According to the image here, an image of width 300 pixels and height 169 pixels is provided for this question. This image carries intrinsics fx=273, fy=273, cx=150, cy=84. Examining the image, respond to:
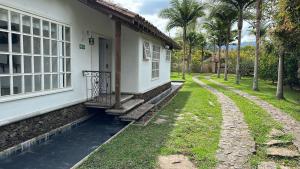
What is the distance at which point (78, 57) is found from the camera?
903 cm

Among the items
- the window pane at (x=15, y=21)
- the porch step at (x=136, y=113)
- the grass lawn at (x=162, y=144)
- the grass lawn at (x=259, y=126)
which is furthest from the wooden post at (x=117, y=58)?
the grass lawn at (x=259, y=126)

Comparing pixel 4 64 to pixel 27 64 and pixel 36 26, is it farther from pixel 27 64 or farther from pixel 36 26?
pixel 36 26

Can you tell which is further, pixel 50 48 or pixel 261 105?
pixel 261 105

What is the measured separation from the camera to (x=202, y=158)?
226 inches

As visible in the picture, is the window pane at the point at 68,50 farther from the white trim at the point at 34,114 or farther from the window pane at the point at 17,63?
the window pane at the point at 17,63

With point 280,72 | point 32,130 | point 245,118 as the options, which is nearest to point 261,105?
point 280,72

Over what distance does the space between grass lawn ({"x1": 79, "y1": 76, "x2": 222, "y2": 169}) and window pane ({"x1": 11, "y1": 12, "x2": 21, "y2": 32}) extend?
3394mm

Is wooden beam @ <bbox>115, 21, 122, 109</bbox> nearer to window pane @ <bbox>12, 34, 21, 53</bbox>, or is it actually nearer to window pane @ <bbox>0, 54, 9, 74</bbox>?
window pane @ <bbox>12, 34, 21, 53</bbox>

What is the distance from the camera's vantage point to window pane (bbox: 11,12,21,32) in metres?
6.23

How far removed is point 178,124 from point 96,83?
3432 millimetres

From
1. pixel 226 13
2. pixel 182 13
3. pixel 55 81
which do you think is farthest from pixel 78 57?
pixel 182 13

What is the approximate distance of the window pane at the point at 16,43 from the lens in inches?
246

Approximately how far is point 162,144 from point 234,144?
1775mm

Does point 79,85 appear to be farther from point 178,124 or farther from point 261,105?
point 261,105
